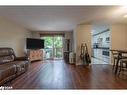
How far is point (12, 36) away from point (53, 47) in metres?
4.64

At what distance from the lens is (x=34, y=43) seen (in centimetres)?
1056

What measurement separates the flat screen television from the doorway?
31.1 inches

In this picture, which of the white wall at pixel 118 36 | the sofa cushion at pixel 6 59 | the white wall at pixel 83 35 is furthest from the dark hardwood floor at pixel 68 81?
the white wall at pixel 118 36

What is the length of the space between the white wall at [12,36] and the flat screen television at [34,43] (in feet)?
0.84

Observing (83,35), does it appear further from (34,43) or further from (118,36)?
(34,43)

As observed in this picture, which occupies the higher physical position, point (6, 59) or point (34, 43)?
point (34, 43)

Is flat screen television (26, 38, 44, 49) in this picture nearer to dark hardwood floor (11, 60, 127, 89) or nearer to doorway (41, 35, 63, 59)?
doorway (41, 35, 63, 59)

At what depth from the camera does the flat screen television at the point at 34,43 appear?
32.8 feet

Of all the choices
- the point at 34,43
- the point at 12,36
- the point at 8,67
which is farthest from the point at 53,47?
the point at 8,67

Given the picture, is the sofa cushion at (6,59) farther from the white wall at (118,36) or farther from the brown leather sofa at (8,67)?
the white wall at (118,36)

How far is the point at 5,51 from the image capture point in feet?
19.2
